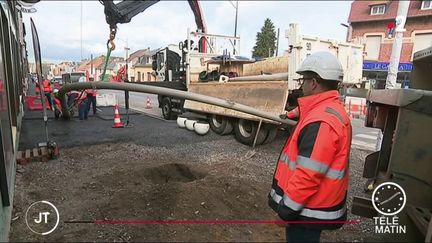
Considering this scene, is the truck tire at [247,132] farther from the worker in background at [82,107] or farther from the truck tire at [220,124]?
the worker in background at [82,107]

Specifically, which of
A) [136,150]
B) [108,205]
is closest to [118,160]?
[136,150]

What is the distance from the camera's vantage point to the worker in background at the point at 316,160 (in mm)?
1825

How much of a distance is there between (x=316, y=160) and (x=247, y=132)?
243 inches

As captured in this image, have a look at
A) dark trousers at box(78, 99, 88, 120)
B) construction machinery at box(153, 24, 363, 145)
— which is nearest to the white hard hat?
construction machinery at box(153, 24, 363, 145)

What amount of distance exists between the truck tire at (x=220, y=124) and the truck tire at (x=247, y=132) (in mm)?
314

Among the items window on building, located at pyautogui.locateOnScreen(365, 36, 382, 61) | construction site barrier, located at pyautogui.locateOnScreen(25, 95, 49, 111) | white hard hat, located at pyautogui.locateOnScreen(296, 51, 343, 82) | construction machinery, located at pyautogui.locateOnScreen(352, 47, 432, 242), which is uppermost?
window on building, located at pyautogui.locateOnScreen(365, 36, 382, 61)

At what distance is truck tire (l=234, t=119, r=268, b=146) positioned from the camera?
7539mm

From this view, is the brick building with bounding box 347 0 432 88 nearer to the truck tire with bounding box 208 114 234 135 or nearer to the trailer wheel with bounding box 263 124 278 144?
the truck tire with bounding box 208 114 234 135

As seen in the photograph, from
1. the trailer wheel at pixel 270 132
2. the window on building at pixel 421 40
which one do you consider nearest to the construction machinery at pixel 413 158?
the trailer wheel at pixel 270 132

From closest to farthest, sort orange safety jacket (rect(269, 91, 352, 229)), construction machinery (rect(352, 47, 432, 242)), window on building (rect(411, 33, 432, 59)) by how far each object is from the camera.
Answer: orange safety jacket (rect(269, 91, 352, 229))
construction machinery (rect(352, 47, 432, 242))
window on building (rect(411, 33, 432, 59))

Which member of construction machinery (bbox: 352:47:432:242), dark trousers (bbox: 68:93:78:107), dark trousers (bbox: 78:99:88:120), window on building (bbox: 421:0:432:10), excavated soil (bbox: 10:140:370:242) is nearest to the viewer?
construction machinery (bbox: 352:47:432:242)

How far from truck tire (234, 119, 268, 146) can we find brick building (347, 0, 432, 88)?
2203 cm

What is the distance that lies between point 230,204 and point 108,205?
4.97ft

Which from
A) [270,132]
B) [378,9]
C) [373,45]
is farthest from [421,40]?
[270,132]
